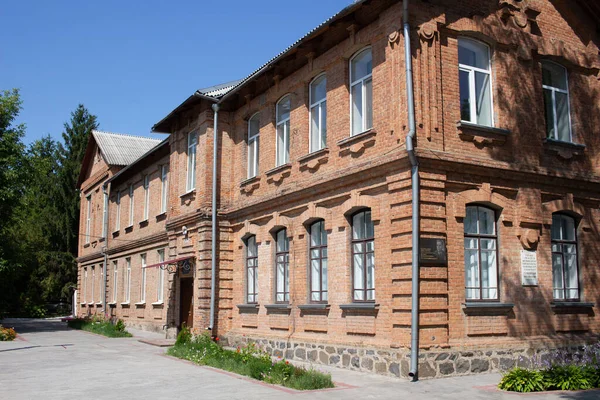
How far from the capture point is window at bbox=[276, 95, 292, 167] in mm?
16453

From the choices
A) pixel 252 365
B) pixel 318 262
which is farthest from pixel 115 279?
pixel 252 365

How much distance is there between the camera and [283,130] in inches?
660

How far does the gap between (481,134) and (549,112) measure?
2.64 m

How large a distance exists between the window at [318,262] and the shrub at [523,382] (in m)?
5.03

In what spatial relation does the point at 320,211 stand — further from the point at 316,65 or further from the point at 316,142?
the point at 316,65

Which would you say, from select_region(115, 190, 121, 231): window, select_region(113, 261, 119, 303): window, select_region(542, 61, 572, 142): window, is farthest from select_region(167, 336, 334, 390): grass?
select_region(115, 190, 121, 231): window

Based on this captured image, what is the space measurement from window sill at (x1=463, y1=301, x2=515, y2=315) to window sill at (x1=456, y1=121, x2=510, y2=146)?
318cm

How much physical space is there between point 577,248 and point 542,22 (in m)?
5.21

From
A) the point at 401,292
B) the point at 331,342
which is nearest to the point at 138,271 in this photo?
the point at 331,342

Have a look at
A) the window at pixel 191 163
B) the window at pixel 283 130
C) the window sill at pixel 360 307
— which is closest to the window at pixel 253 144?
the window at pixel 283 130

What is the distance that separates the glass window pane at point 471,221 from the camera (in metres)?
12.3

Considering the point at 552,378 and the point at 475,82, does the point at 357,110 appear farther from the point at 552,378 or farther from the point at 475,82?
the point at 552,378

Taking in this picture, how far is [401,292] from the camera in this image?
11336mm

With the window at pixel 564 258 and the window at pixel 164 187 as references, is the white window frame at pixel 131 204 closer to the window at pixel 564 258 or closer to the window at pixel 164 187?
the window at pixel 164 187
